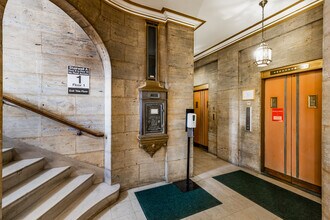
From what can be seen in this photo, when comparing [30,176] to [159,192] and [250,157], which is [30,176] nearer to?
[159,192]

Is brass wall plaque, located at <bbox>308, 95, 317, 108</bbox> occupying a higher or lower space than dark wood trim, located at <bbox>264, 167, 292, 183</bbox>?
higher

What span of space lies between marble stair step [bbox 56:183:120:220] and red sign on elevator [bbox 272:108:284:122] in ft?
11.5

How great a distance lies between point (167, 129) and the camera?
3088 millimetres

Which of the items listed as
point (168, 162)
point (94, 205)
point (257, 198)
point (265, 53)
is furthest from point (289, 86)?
point (94, 205)

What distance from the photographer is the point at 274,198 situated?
2611 mm

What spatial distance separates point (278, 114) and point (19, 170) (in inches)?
182

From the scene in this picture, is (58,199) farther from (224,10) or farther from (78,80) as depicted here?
(224,10)

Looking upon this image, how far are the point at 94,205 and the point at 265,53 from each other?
361 cm

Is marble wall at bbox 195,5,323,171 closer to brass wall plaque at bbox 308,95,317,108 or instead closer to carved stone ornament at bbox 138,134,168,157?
brass wall plaque at bbox 308,95,317,108

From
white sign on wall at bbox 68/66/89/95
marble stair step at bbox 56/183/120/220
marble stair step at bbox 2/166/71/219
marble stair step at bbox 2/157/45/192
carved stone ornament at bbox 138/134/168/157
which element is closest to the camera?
marble stair step at bbox 2/166/71/219

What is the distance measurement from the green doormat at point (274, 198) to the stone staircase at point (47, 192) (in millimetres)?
2299

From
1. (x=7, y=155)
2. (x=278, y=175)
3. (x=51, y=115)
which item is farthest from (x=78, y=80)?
(x=278, y=175)

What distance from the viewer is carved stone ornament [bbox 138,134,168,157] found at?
9.29 ft

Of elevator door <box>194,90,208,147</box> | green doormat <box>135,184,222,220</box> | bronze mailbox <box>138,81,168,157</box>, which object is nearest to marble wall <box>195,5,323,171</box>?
elevator door <box>194,90,208,147</box>
